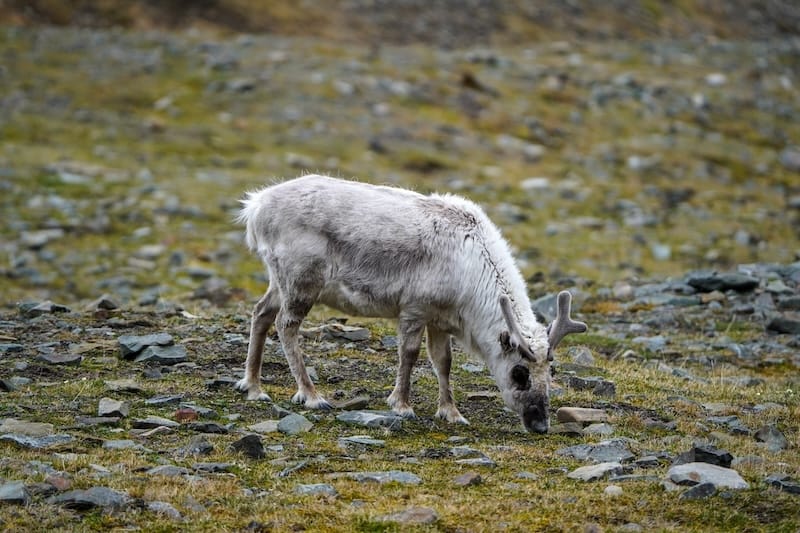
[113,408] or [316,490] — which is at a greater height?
[316,490]

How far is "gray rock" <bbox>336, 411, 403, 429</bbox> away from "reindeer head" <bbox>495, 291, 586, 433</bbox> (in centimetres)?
126

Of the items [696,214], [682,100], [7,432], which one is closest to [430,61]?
[682,100]

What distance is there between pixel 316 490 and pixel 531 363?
10.8 ft

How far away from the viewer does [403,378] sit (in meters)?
→ 11.7

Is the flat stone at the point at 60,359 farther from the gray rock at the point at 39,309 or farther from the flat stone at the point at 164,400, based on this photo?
the gray rock at the point at 39,309

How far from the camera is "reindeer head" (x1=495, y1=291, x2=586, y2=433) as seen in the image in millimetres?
11188

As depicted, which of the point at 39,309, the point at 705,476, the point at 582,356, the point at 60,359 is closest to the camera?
the point at 705,476

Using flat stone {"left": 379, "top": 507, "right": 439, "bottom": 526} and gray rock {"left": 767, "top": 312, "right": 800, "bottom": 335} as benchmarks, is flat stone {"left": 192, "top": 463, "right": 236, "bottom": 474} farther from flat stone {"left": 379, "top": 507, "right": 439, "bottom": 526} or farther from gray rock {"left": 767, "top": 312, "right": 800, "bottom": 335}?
gray rock {"left": 767, "top": 312, "right": 800, "bottom": 335}

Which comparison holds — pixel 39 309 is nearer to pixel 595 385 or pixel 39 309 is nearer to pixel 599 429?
pixel 595 385

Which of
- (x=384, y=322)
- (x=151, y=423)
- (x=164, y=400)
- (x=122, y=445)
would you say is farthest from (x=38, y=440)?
(x=384, y=322)

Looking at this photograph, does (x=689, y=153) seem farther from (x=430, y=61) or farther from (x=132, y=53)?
(x=132, y=53)

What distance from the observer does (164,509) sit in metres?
8.24

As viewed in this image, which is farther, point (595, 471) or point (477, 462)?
point (477, 462)

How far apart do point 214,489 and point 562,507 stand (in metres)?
2.84
